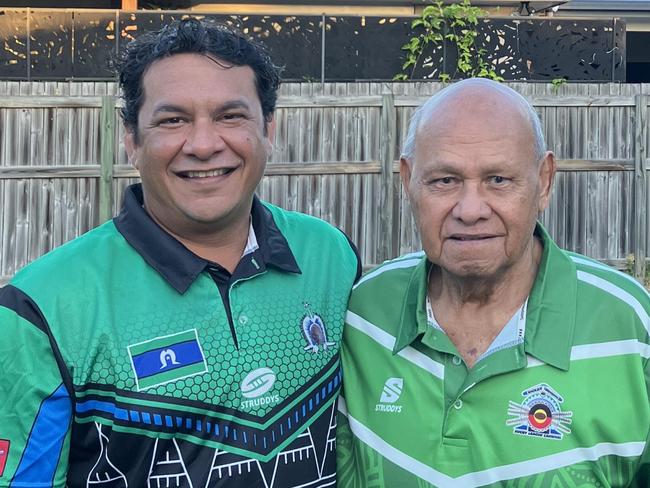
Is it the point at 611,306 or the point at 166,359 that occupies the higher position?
the point at 611,306

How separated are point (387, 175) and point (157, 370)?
6437 mm

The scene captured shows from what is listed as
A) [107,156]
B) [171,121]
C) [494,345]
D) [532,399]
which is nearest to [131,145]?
[171,121]

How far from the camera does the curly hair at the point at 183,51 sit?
2.60 m

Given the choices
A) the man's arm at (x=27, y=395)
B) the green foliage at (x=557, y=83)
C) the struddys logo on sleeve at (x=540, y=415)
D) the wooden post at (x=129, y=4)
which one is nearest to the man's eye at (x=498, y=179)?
the struddys logo on sleeve at (x=540, y=415)

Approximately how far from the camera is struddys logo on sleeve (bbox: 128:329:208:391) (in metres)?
2.40

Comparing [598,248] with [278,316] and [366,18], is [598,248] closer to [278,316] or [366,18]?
[366,18]

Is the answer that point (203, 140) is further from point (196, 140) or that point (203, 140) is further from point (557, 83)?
point (557, 83)

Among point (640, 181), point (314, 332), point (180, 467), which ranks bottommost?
point (180, 467)

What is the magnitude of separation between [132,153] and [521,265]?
1.20 metres

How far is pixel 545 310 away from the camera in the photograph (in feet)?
8.17

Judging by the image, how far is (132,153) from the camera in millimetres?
2713

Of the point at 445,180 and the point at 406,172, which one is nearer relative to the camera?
the point at 445,180

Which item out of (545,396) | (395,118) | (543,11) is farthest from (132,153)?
(543,11)

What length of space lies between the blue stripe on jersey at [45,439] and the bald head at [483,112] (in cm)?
123
